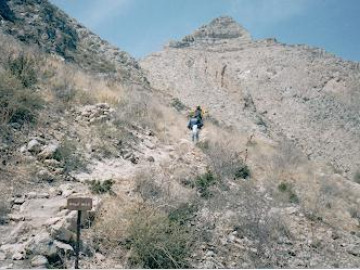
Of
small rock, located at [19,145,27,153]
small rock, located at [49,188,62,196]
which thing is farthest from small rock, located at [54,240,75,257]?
small rock, located at [19,145,27,153]

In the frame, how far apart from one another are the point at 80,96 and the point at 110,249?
6952mm

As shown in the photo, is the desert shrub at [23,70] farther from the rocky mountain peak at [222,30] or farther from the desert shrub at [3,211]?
the rocky mountain peak at [222,30]

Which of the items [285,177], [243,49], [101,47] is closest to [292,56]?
[243,49]

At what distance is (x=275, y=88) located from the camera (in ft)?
118

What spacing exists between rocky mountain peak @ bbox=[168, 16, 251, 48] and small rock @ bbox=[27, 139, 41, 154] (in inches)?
1437

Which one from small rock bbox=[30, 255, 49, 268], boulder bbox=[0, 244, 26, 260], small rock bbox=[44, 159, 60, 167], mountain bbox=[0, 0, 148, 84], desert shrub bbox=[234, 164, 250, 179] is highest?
mountain bbox=[0, 0, 148, 84]

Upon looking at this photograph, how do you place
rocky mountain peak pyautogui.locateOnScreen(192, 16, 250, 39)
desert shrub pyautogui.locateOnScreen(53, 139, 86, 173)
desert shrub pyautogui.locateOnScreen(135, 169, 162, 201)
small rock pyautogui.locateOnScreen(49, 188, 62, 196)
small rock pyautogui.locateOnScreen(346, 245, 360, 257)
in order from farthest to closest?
rocky mountain peak pyautogui.locateOnScreen(192, 16, 250, 39), small rock pyautogui.locateOnScreen(346, 245, 360, 257), desert shrub pyautogui.locateOnScreen(53, 139, 86, 173), desert shrub pyautogui.locateOnScreen(135, 169, 162, 201), small rock pyautogui.locateOnScreen(49, 188, 62, 196)

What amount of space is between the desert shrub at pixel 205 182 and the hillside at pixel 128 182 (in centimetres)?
3

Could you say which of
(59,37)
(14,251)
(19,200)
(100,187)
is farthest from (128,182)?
(59,37)

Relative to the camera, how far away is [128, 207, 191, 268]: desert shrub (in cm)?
579

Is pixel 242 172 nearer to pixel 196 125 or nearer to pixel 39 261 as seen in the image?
pixel 196 125

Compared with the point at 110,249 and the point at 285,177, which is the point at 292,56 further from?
the point at 110,249

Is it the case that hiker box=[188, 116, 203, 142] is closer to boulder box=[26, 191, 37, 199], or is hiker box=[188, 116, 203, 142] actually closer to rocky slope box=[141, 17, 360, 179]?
boulder box=[26, 191, 37, 199]

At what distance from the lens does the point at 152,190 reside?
7938 mm
